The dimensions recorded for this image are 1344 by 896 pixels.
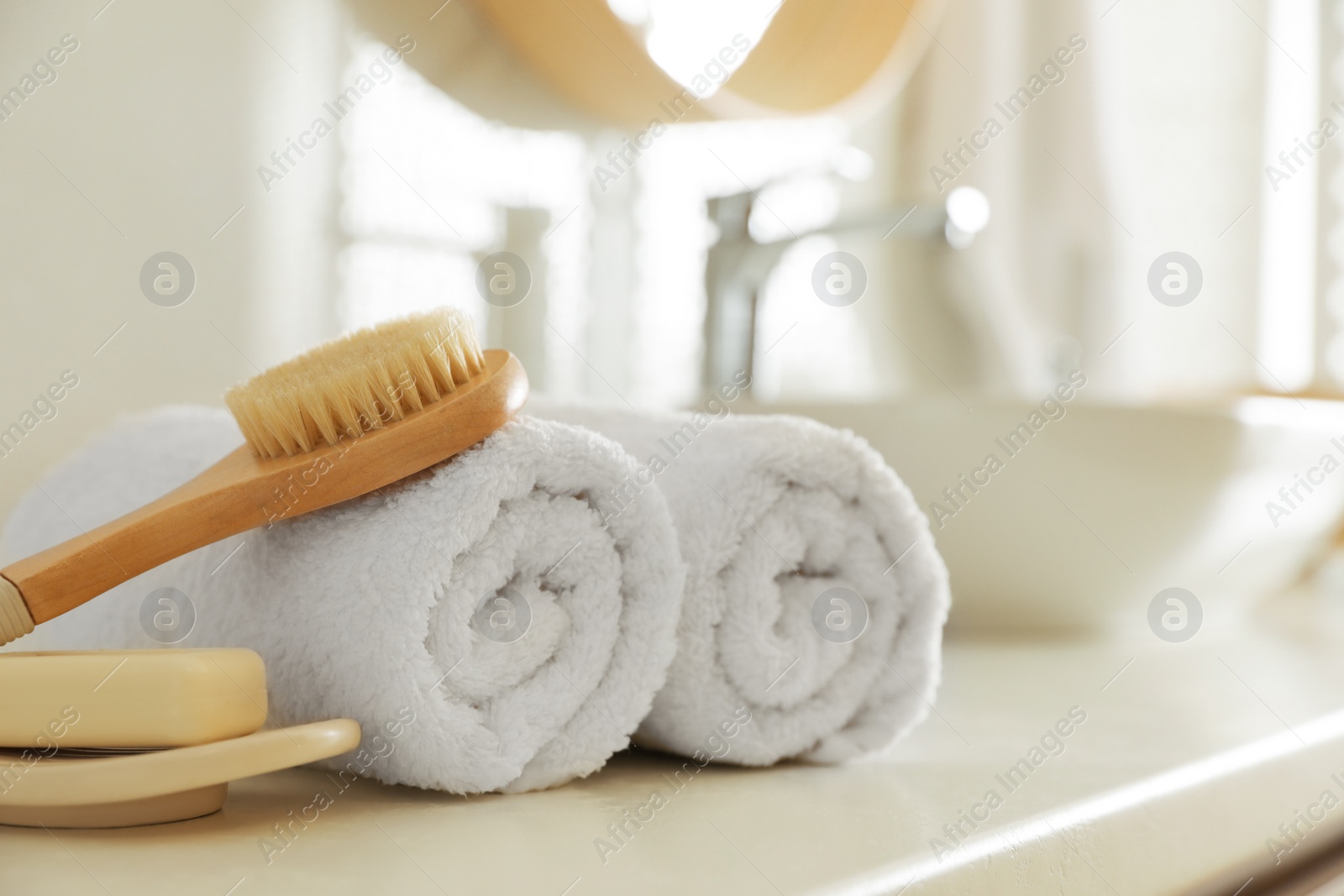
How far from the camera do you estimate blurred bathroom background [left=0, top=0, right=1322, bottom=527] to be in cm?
61

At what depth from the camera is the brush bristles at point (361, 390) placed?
13.4 inches

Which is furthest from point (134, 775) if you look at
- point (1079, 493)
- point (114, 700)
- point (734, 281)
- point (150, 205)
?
point (734, 281)

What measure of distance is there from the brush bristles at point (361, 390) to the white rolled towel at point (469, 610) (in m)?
0.02

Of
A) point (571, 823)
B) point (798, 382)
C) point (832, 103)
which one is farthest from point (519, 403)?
point (798, 382)

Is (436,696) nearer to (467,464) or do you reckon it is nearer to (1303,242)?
(467,464)

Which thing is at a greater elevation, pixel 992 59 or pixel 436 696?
pixel 992 59

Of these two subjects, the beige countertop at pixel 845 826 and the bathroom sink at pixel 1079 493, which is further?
the bathroom sink at pixel 1079 493

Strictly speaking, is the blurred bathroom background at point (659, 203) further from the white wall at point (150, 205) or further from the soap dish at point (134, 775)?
the soap dish at point (134, 775)

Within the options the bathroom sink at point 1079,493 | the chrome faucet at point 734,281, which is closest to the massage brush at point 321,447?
the bathroom sink at point 1079,493

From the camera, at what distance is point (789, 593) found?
405mm

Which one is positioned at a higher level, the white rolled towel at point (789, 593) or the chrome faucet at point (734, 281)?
the chrome faucet at point (734, 281)

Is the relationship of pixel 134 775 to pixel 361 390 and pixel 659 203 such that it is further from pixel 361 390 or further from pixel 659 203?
pixel 659 203

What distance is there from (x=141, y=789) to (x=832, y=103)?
877mm

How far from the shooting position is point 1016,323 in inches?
49.9
